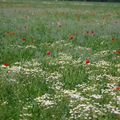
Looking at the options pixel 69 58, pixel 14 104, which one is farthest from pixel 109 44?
pixel 14 104

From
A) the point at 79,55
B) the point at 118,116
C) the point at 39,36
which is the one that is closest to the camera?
the point at 118,116

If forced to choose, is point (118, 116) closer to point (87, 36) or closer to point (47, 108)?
point (47, 108)

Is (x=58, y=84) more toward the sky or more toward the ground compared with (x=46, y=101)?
more toward the ground

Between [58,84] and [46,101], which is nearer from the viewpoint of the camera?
[46,101]

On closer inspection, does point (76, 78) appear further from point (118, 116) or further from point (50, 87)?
point (118, 116)

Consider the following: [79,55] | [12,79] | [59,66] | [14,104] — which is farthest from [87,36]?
[14,104]

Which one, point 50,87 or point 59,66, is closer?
point 50,87

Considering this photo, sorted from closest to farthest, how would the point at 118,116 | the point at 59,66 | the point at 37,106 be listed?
1. the point at 118,116
2. the point at 37,106
3. the point at 59,66

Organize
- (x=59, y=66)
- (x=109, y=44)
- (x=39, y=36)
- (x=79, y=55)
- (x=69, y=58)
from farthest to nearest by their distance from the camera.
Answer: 1. (x=39, y=36)
2. (x=109, y=44)
3. (x=79, y=55)
4. (x=69, y=58)
5. (x=59, y=66)

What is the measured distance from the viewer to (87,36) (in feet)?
61.9

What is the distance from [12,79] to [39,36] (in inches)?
360

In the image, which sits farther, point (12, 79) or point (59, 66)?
point (59, 66)

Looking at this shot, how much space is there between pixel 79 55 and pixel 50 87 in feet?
14.1

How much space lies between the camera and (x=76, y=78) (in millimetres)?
10273
